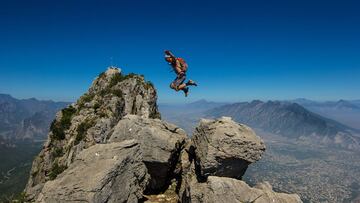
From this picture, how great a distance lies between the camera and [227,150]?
2214cm

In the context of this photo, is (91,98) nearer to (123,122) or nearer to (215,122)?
(123,122)

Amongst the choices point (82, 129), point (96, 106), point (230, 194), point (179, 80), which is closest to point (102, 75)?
point (96, 106)

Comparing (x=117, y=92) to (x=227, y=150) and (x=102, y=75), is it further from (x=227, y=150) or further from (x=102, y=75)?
(x=227, y=150)

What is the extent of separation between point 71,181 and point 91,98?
137 feet

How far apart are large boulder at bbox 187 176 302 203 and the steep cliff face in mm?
26392

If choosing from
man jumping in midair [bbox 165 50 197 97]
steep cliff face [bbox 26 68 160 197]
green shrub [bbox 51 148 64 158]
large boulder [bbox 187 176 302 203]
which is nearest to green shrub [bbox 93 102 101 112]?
steep cliff face [bbox 26 68 160 197]

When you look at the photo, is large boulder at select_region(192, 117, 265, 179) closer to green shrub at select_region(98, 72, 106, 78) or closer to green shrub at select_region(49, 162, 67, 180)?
green shrub at select_region(49, 162, 67, 180)

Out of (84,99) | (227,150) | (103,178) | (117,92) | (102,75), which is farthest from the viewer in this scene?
(102,75)

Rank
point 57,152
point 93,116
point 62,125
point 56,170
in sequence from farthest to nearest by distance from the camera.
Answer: point 62,125
point 93,116
point 57,152
point 56,170

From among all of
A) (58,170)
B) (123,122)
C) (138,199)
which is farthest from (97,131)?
(138,199)

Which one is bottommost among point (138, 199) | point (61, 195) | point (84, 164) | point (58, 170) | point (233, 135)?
point (58, 170)

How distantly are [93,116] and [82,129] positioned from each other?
352 cm

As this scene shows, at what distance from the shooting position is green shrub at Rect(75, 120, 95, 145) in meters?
48.6

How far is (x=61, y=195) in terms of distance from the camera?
1759cm
